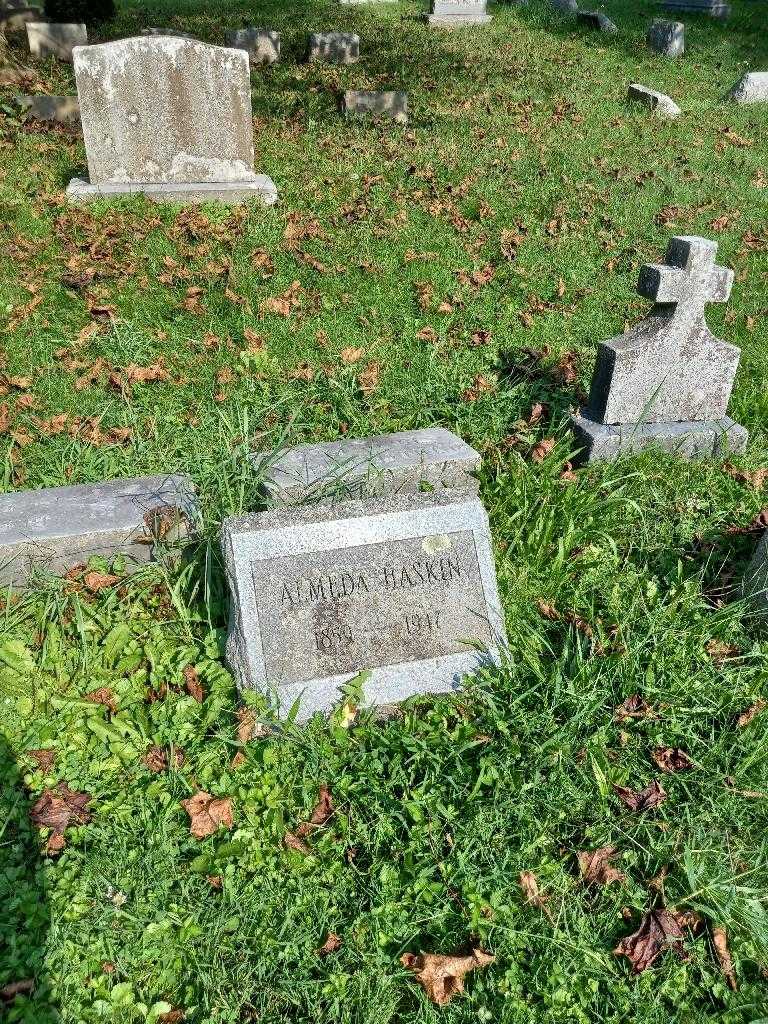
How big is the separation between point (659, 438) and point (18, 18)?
1106 cm

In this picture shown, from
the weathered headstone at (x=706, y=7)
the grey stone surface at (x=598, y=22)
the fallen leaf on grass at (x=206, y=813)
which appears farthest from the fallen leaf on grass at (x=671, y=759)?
the weathered headstone at (x=706, y=7)

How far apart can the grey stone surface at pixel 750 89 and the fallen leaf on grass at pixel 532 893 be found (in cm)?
1098

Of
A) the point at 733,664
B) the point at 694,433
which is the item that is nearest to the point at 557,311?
the point at 694,433

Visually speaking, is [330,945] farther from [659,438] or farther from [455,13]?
[455,13]

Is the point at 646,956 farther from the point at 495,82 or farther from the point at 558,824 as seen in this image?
the point at 495,82

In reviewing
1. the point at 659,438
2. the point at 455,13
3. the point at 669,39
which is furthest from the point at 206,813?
the point at 455,13

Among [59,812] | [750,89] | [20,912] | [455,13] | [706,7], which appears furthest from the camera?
[706,7]

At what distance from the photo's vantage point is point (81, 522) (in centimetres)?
334

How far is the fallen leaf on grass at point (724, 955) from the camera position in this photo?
230cm

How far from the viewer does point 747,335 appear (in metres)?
5.71

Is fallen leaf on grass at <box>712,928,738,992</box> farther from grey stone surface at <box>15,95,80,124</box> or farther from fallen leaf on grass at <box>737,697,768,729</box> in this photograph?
grey stone surface at <box>15,95,80,124</box>

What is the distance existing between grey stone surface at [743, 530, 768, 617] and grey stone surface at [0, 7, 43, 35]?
11321mm

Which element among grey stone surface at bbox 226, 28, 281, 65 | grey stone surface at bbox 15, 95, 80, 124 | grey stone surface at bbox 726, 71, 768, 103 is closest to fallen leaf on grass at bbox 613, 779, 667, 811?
grey stone surface at bbox 15, 95, 80, 124

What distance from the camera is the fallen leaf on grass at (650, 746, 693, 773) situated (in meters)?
2.80
